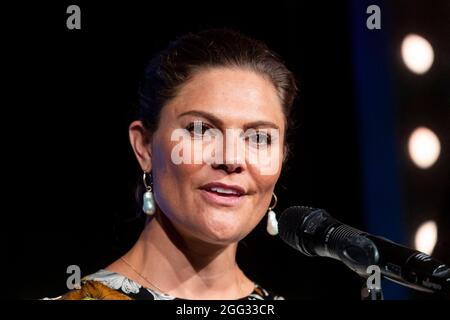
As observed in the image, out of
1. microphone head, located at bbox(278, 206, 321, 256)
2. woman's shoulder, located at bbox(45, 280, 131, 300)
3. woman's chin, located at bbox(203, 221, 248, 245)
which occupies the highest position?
microphone head, located at bbox(278, 206, 321, 256)

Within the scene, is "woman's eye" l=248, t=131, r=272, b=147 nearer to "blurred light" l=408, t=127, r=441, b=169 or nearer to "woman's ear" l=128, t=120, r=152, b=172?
"woman's ear" l=128, t=120, r=152, b=172

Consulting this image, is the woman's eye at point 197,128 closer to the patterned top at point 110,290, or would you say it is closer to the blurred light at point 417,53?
the patterned top at point 110,290

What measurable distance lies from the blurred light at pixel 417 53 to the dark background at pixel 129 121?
0.03 m

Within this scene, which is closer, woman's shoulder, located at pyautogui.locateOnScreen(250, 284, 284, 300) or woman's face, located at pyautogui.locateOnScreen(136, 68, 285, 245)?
woman's face, located at pyautogui.locateOnScreen(136, 68, 285, 245)

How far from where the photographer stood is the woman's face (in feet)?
5.45

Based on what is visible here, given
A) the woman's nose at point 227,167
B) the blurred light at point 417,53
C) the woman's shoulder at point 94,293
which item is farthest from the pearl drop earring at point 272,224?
the blurred light at point 417,53

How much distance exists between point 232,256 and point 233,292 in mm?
108

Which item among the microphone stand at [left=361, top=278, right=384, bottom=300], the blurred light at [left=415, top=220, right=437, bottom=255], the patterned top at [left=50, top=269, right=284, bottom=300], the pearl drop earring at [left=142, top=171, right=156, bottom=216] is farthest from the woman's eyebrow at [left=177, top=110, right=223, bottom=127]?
the blurred light at [left=415, top=220, right=437, bottom=255]

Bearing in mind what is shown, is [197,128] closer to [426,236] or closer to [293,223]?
[293,223]

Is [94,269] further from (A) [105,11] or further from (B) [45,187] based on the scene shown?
(A) [105,11]

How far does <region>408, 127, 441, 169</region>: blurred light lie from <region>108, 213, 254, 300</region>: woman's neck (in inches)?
27.9

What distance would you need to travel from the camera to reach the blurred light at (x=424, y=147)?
198cm
